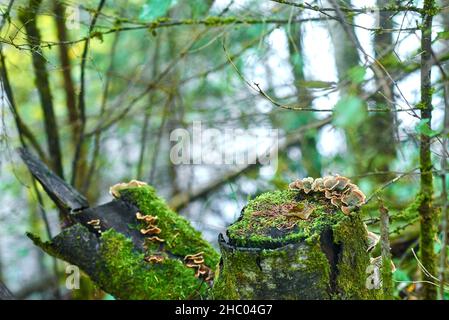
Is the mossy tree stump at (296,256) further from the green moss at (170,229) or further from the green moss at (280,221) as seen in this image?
the green moss at (170,229)

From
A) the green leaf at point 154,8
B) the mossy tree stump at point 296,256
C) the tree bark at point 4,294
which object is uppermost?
the green leaf at point 154,8

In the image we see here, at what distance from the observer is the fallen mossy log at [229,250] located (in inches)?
80.9

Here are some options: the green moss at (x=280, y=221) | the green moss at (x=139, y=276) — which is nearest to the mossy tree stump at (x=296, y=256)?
the green moss at (x=280, y=221)

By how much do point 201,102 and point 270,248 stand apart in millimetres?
5919

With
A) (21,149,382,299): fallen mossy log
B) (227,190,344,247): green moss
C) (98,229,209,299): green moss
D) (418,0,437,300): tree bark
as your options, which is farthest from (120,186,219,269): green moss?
(418,0,437,300): tree bark

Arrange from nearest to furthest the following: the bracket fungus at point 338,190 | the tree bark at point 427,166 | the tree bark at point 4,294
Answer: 1. the bracket fungus at point 338,190
2. the tree bark at point 427,166
3. the tree bark at point 4,294

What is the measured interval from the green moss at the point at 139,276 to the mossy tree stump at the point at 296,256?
17.6 inches

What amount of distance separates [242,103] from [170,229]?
292 cm

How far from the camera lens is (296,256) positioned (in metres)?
2.04

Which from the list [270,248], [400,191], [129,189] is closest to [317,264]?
[270,248]

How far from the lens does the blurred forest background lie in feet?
9.60
